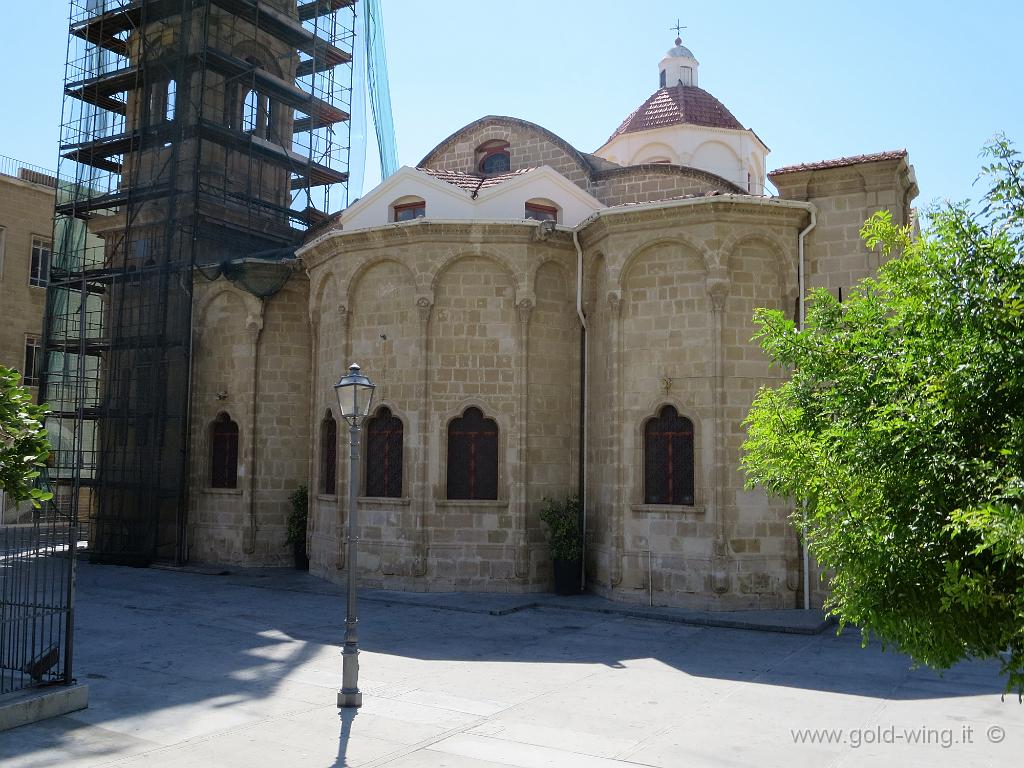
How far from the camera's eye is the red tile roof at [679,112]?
2591 cm

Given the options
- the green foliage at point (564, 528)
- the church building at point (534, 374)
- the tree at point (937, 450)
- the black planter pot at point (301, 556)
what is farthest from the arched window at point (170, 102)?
the tree at point (937, 450)

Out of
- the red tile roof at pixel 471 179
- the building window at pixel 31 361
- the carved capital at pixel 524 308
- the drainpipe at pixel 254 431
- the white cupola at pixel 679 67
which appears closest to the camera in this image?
the carved capital at pixel 524 308

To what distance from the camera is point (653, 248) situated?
16.0 meters

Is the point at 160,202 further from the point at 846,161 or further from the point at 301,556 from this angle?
the point at 846,161

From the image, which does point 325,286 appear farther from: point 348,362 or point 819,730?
point 819,730

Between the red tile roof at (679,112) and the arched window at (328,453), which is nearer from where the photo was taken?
the arched window at (328,453)

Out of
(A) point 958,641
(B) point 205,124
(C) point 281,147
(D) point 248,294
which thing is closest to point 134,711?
(A) point 958,641

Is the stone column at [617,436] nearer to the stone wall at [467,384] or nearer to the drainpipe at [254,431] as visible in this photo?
the stone wall at [467,384]

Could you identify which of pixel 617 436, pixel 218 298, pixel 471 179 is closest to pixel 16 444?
pixel 617 436

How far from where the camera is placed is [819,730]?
28.1 feet

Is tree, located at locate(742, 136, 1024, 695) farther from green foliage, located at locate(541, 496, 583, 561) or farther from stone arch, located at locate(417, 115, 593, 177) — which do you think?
stone arch, located at locate(417, 115, 593, 177)

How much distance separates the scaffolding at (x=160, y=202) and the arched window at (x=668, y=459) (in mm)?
9758

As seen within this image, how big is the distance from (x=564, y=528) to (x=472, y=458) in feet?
7.33

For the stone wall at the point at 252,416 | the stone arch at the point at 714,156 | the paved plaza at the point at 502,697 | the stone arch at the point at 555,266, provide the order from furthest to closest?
the stone arch at the point at 714,156 → the stone wall at the point at 252,416 → the stone arch at the point at 555,266 → the paved plaza at the point at 502,697
